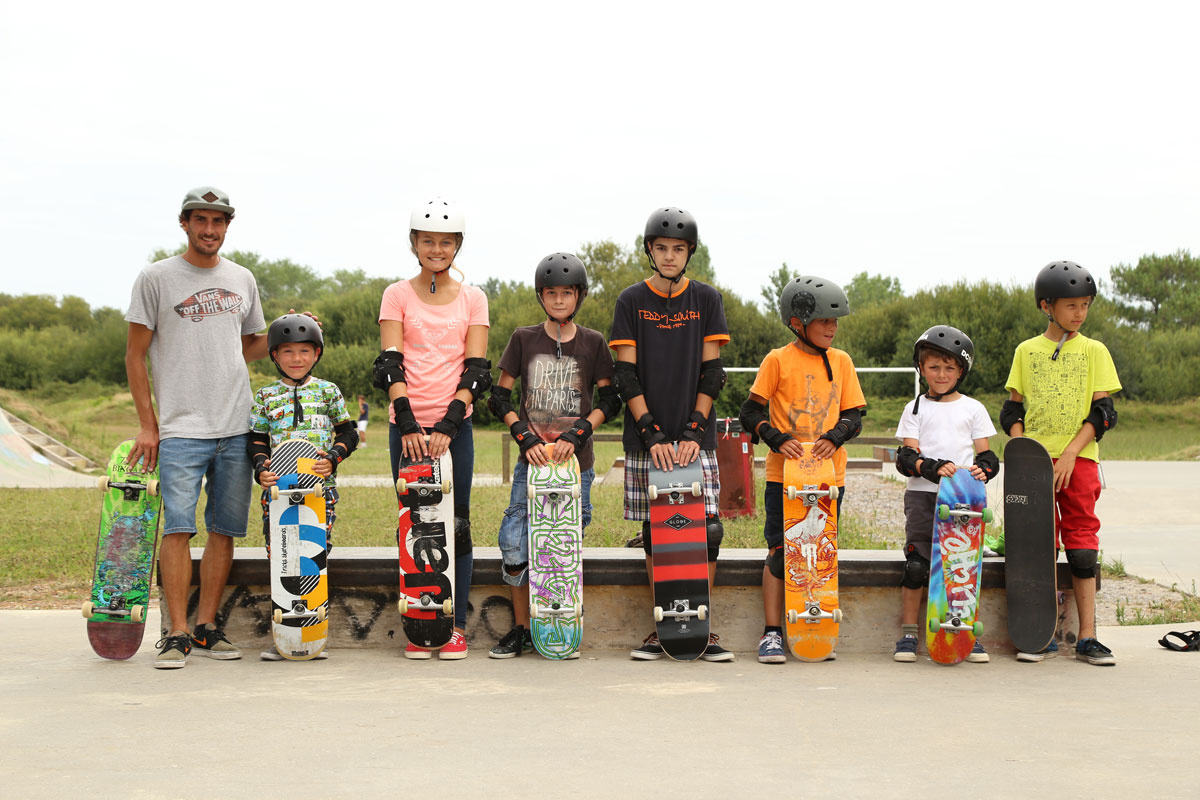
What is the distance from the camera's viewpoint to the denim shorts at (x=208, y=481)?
443cm

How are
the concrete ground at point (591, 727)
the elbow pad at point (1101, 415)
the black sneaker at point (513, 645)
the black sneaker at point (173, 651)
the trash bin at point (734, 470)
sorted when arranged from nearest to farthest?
the concrete ground at point (591, 727)
the black sneaker at point (173, 651)
the black sneaker at point (513, 645)
the elbow pad at point (1101, 415)
the trash bin at point (734, 470)

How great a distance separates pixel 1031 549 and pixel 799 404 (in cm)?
122

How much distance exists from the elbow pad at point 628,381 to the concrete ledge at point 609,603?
794 millimetres

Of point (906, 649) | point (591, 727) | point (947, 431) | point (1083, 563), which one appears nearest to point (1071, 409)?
point (947, 431)

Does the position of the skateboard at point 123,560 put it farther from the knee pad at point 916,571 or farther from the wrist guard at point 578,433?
the knee pad at point 916,571

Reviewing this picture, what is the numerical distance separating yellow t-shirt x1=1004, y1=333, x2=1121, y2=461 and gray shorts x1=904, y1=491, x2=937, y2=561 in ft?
2.03

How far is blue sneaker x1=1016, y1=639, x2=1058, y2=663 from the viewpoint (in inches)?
175

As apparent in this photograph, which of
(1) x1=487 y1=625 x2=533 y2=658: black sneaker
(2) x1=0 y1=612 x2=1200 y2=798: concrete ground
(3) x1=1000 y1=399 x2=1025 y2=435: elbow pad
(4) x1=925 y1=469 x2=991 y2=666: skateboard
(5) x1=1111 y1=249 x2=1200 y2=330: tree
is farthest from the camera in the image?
(5) x1=1111 y1=249 x2=1200 y2=330: tree

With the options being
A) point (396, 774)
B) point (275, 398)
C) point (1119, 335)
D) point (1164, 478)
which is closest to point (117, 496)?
point (275, 398)

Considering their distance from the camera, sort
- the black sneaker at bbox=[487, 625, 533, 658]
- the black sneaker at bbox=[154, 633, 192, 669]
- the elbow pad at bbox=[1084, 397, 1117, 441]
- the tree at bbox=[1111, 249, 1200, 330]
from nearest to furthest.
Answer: the black sneaker at bbox=[154, 633, 192, 669] → the black sneaker at bbox=[487, 625, 533, 658] → the elbow pad at bbox=[1084, 397, 1117, 441] → the tree at bbox=[1111, 249, 1200, 330]

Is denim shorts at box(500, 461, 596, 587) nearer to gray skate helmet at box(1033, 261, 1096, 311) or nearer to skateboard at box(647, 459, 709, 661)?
skateboard at box(647, 459, 709, 661)

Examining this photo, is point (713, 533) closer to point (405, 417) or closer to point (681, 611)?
point (681, 611)

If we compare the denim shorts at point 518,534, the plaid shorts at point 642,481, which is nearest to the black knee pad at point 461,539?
the denim shorts at point 518,534

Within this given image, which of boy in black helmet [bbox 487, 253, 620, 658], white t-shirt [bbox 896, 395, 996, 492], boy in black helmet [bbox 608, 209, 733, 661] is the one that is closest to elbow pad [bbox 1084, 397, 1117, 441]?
white t-shirt [bbox 896, 395, 996, 492]
